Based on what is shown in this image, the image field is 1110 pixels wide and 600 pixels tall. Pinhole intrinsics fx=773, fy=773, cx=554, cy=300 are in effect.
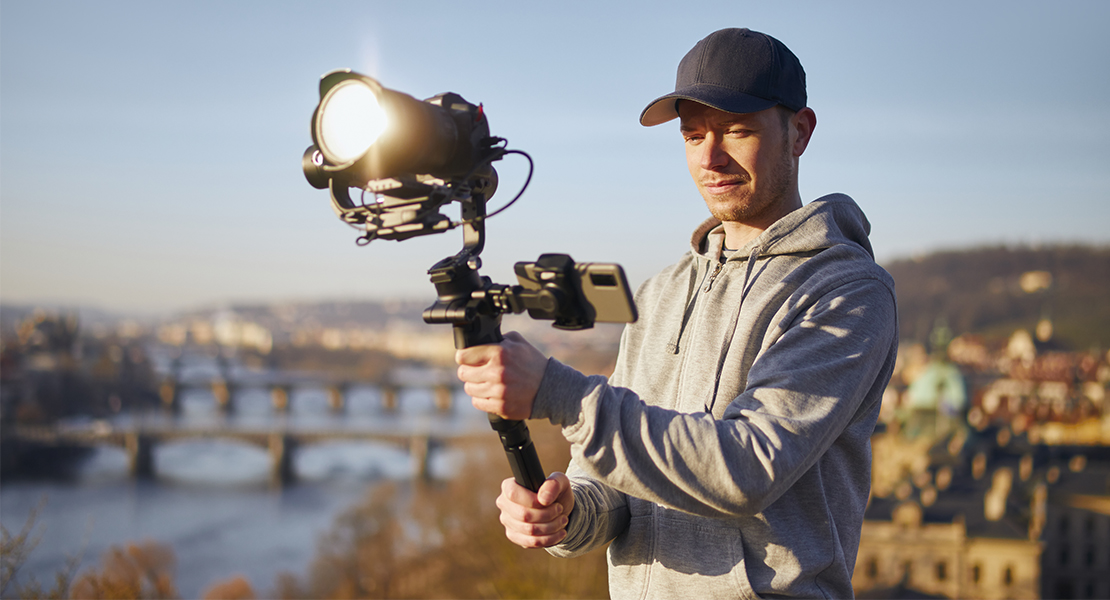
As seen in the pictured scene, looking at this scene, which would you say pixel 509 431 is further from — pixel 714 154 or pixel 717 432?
pixel 714 154

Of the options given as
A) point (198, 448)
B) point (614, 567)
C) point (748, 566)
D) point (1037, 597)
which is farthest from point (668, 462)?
point (198, 448)

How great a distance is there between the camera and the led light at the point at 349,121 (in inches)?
32.4

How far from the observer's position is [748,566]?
0.95 m

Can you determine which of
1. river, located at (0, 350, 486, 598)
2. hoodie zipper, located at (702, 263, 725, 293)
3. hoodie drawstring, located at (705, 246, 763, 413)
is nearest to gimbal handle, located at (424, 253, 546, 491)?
hoodie drawstring, located at (705, 246, 763, 413)

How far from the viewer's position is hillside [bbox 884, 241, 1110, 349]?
4253 cm

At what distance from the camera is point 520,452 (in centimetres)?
98

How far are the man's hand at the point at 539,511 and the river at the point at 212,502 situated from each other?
10.4 m

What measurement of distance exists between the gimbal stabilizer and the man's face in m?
0.30

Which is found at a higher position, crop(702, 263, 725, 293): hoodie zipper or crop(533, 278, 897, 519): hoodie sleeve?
crop(702, 263, 725, 293): hoodie zipper

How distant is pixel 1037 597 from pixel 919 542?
260cm

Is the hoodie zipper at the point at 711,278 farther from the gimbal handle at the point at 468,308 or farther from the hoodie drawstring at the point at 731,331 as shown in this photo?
the gimbal handle at the point at 468,308

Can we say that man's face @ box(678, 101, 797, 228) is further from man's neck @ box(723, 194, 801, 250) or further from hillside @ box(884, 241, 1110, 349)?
hillside @ box(884, 241, 1110, 349)

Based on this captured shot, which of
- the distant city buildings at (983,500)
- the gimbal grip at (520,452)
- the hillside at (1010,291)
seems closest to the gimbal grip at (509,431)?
the gimbal grip at (520,452)

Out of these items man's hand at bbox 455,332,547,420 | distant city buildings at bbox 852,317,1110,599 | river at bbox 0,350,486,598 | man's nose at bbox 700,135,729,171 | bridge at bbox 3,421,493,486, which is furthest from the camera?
bridge at bbox 3,421,493,486
